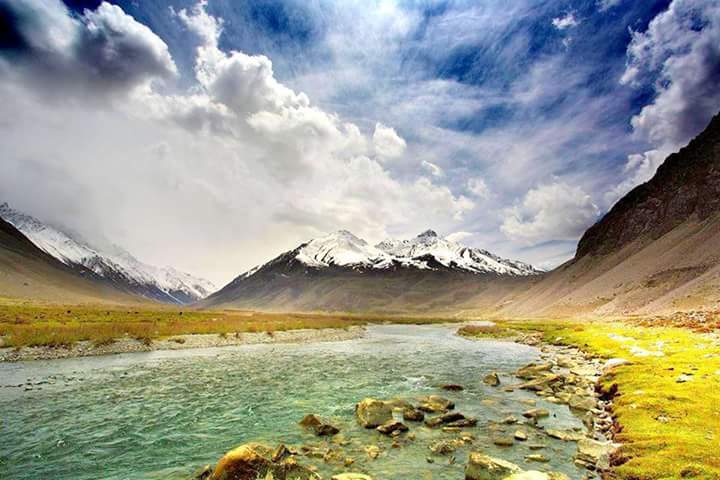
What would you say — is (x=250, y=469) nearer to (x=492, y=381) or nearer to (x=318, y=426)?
(x=318, y=426)

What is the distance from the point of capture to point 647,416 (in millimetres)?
16984

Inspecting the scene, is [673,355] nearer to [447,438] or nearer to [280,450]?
[447,438]

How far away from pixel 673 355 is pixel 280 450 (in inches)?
1282

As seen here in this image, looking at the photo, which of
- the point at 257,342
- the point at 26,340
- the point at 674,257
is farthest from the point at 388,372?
the point at 674,257

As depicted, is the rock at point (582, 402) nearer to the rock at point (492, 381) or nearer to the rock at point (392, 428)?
the rock at point (492, 381)

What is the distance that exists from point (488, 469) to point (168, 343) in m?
52.1

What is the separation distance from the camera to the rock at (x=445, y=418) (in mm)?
19328

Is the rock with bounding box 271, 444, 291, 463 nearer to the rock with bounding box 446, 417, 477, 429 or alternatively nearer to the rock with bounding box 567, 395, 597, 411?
the rock with bounding box 446, 417, 477, 429

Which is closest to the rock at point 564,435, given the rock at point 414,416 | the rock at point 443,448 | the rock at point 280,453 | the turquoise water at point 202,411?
the turquoise water at point 202,411

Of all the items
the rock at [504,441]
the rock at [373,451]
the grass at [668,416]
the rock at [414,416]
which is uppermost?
the grass at [668,416]

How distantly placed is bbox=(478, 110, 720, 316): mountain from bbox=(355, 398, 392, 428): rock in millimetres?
98506

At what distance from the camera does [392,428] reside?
1822cm

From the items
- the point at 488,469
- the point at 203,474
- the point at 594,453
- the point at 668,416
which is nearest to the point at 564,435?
the point at 594,453

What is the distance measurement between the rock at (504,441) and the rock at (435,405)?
4966mm
